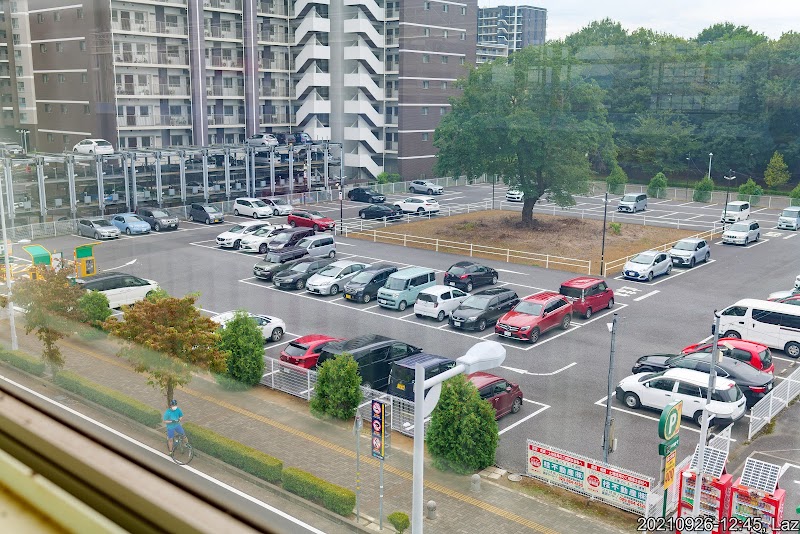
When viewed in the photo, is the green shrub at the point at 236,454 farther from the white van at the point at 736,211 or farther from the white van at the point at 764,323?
the white van at the point at 764,323

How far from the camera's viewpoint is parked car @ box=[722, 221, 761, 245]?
17.3 ft

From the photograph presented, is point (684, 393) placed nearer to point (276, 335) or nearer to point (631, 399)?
point (631, 399)

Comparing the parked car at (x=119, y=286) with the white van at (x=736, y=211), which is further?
the white van at (x=736, y=211)

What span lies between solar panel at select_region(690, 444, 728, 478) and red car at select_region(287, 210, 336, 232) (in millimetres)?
7457

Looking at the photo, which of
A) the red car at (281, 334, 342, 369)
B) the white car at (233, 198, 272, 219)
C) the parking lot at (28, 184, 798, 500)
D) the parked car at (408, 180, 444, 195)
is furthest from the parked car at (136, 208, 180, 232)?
the parked car at (408, 180, 444, 195)

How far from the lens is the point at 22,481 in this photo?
553 millimetres

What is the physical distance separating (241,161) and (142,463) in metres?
10.1

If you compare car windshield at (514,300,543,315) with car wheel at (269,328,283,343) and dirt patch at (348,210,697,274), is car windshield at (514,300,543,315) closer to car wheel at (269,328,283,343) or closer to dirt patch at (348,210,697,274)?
dirt patch at (348,210,697,274)

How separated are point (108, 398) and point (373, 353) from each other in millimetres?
3066

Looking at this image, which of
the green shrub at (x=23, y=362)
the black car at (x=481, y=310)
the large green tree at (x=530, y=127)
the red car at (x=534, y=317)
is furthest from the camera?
the black car at (x=481, y=310)

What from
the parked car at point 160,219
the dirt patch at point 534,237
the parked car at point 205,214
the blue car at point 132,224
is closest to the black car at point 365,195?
the dirt patch at point 534,237

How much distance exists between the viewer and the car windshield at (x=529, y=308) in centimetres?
514

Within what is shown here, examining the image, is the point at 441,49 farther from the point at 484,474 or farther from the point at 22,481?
the point at 22,481

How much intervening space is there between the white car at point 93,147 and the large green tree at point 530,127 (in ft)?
8.08
